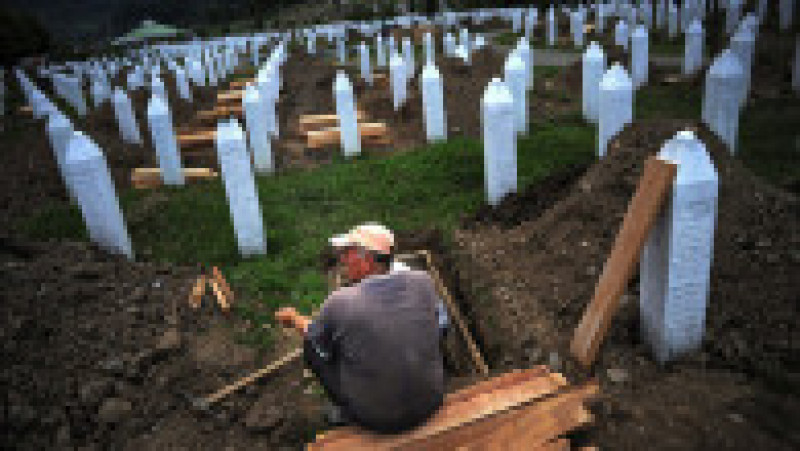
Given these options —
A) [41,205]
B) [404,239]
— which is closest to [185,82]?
[41,205]

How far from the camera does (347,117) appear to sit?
8.28m

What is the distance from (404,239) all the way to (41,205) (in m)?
5.31

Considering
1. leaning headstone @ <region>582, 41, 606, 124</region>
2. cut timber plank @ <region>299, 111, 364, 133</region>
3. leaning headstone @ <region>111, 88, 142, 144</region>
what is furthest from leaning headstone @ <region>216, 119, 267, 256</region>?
leaning headstone @ <region>582, 41, 606, 124</region>

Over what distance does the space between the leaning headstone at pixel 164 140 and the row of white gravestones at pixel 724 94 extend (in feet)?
22.2

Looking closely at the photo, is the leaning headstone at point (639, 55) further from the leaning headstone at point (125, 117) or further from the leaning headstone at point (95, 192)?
the leaning headstone at point (95, 192)

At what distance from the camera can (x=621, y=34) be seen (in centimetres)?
1429

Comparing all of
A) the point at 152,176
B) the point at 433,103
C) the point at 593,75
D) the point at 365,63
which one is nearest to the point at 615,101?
the point at 593,75

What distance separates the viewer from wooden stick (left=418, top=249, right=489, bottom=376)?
3.72 m

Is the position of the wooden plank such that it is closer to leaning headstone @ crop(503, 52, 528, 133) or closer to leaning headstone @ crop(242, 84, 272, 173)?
leaning headstone @ crop(242, 84, 272, 173)

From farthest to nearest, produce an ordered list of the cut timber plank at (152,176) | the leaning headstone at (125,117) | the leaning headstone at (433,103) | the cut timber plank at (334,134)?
the leaning headstone at (125,117)
the cut timber plank at (334,134)
the leaning headstone at (433,103)
the cut timber plank at (152,176)

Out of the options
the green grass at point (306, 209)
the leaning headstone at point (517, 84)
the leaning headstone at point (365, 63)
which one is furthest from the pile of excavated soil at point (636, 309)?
the leaning headstone at point (365, 63)

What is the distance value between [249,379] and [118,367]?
34.1 inches

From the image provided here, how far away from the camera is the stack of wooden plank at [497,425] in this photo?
8.25 feet

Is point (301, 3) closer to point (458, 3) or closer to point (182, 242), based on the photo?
point (458, 3)
